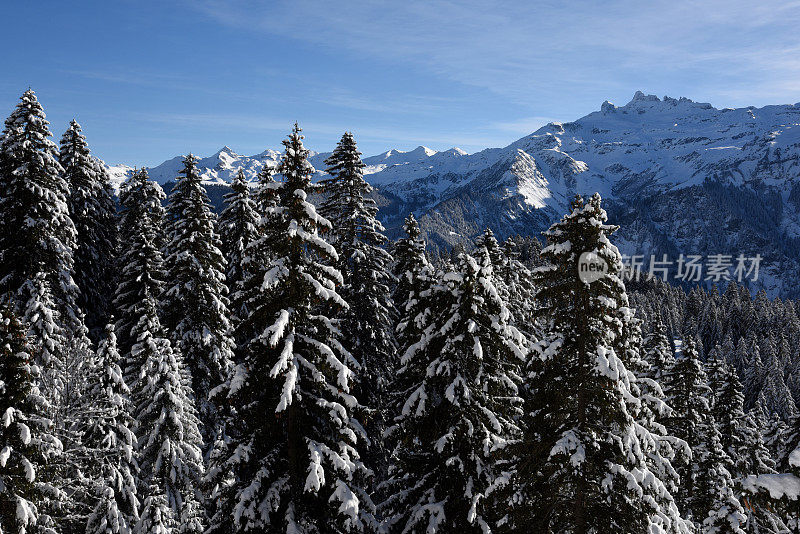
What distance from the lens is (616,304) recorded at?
41.8 feet

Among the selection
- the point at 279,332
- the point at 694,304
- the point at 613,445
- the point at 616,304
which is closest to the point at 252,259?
the point at 279,332

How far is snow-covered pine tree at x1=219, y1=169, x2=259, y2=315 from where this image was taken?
106ft

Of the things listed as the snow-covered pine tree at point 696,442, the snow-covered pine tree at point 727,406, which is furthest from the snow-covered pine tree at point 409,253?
the snow-covered pine tree at point 727,406

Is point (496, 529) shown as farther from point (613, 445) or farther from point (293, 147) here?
point (293, 147)

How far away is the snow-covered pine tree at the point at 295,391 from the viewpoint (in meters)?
12.5

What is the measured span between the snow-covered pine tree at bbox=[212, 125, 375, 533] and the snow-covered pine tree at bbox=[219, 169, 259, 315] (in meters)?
19.1

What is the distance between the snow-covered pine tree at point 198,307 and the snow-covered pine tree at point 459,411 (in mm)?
15162

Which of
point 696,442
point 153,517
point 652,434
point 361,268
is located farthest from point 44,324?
point 696,442

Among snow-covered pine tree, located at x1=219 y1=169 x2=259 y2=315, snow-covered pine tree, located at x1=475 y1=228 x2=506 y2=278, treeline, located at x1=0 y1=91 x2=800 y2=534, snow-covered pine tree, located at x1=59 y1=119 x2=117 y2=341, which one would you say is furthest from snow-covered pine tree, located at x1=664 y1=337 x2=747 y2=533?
snow-covered pine tree, located at x1=59 y1=119 x2=117 y2=341

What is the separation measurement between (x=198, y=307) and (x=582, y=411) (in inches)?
851

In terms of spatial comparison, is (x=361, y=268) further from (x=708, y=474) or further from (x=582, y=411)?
(x=708, y=474)

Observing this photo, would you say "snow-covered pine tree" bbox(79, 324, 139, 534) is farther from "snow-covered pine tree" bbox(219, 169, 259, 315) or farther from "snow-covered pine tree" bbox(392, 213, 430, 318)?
"snow-covered pine tree" bbox(392, 213, 430, 318)

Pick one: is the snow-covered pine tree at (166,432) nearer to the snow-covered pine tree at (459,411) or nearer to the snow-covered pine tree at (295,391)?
the snow-covered pine tree at (295,391)

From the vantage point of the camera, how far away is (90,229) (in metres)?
39.0
